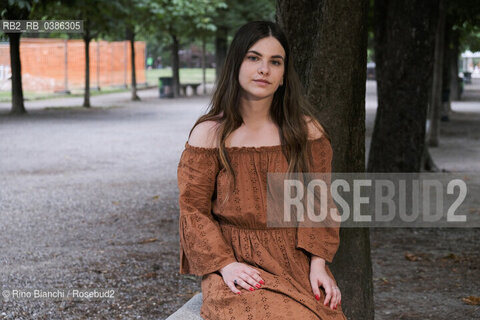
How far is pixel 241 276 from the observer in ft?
9.79

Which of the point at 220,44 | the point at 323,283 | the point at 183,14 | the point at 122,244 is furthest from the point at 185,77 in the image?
the point at 323,283

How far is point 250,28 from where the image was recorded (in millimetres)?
3199

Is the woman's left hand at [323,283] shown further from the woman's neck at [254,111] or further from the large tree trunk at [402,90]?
the large tree trunk at [402,90]

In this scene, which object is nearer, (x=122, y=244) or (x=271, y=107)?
(x=271, y=107)

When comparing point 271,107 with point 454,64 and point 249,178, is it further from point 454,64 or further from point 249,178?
point 454,64

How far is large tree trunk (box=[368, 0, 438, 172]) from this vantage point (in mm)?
8719

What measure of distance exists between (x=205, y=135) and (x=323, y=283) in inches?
30.6

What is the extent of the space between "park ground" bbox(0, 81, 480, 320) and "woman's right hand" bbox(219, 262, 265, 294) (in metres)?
2.33

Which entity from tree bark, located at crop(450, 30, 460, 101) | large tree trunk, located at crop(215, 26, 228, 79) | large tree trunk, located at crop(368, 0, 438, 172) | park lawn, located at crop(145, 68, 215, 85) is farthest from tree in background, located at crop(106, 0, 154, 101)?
park lawn, located at crop(145, 68, 215, 85)

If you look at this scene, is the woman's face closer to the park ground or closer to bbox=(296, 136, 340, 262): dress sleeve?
bbox=(296, 136, 340, 262): dress sleeve

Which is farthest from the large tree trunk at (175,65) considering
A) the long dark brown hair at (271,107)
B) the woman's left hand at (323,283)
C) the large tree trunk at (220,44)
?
the woman's left hand at (323,283)

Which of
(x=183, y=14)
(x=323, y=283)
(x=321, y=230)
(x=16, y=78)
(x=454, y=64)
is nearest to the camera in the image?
(x=323, y=283)

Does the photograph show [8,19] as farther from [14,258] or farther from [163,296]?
[163,296]

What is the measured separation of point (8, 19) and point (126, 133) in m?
4.00
